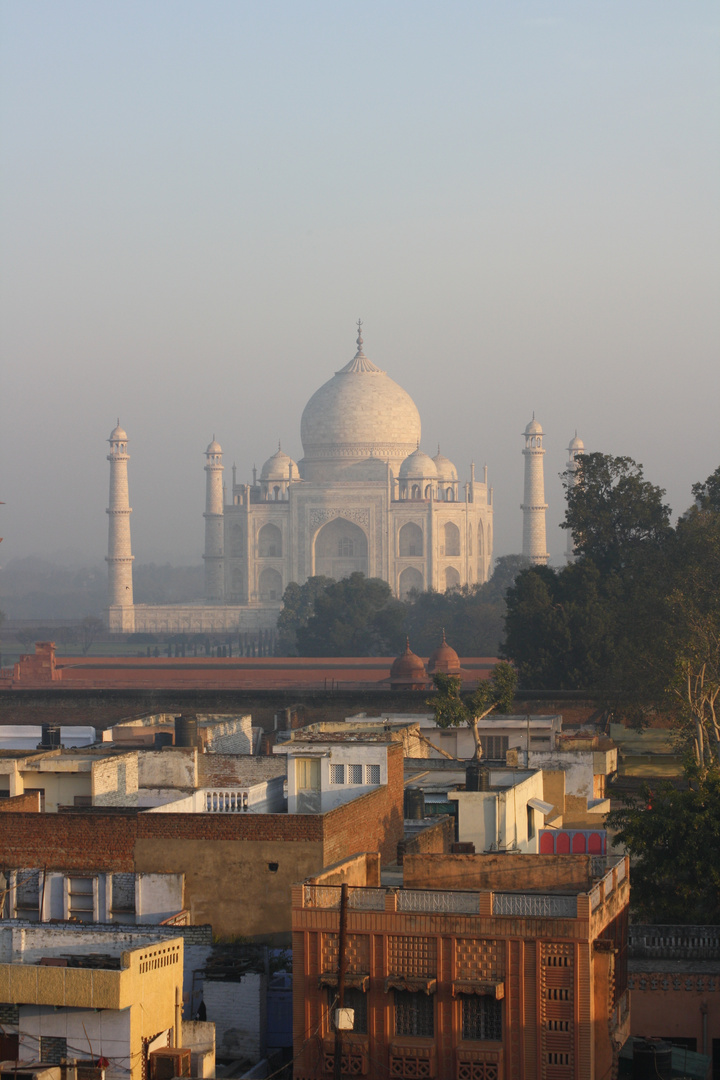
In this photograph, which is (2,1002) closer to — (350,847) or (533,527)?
(350,847)

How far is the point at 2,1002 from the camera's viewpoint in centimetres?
902

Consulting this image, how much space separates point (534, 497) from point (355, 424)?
28.8 ft

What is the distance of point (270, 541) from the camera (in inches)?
2795

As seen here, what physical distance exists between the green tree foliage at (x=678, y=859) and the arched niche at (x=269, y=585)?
5780 centimetres

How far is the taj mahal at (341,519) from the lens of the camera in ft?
226

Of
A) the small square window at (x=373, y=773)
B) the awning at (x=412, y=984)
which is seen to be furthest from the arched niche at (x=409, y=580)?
the awning at (x=412, y=984)

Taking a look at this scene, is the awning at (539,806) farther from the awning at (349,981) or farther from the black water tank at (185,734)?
the awning at (349,981)

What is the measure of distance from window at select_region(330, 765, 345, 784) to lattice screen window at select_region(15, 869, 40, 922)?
314 cm

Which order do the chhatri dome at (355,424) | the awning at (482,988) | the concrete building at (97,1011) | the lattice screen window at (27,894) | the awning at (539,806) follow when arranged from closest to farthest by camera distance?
the concrete building at (97,1011) → the awning at (482,988) → the lattice screen window at (27,894) → the awning at (539,806) → the chhatri dome at (355,424)

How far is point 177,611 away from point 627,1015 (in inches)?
2417

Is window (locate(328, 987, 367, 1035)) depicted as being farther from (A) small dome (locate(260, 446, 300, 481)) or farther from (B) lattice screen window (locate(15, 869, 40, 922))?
(A) small dome (locate(260, 446, 300, 481))

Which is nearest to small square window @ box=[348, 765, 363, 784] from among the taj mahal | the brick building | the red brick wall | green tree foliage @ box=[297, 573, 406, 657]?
the red brick wall

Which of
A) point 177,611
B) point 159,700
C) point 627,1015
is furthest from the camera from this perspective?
point 177,611

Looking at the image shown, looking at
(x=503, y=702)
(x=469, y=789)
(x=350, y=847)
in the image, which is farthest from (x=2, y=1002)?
(x=503, y=702)
